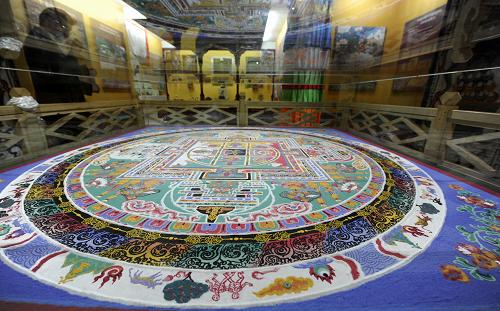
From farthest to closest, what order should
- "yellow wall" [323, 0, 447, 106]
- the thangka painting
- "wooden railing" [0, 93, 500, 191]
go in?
the thangka painting
"yellow wall" [323, 0, 447, 106]
"wooden railing" [0, 93, 500, 191]

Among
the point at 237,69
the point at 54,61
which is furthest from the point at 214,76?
the point at 54,61

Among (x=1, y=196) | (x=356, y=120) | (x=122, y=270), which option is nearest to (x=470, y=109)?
(x=356, y=120)

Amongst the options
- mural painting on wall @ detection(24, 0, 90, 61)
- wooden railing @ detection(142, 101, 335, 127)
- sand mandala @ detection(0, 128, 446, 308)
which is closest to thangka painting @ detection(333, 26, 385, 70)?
wooden railing @ detection(142, 101, 335, 127)

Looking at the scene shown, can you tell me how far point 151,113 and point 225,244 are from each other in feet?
16.8

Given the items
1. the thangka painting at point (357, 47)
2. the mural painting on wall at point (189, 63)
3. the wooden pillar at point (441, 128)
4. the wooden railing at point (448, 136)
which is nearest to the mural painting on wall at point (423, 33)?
the thangka painting at point (357, 47)

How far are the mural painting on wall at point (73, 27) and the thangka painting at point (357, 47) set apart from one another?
5.29 metres

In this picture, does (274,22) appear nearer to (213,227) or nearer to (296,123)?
(296,123)

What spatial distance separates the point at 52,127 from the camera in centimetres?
293

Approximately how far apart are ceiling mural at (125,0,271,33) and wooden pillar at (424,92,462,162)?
418 centimetres

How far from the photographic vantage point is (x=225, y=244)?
3.76 ft

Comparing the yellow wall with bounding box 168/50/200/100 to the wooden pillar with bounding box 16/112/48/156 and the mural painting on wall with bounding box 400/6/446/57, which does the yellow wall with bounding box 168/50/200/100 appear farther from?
the mural painting on wall with bounding box 400/6/446/57

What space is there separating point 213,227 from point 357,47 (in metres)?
5.17

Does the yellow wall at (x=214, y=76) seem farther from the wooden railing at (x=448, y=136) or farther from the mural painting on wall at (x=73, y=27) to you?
the wooden railing at (x=448, y=136)

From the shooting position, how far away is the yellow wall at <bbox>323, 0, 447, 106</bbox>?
3.26 m
